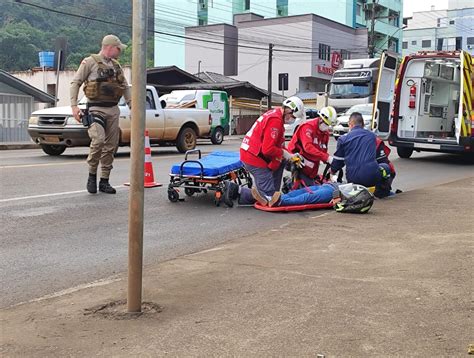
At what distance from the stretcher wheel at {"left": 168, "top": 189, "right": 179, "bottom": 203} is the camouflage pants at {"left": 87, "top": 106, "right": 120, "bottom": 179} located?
0.97 m

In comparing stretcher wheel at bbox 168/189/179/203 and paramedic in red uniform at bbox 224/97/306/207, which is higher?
paramedic in red uniform at bbox 224/97/306/207

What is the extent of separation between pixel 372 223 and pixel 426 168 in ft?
26.1

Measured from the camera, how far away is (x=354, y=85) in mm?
32062

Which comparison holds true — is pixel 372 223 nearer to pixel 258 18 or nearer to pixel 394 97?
pixel 394 97

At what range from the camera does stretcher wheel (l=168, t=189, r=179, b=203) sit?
8.38 meters

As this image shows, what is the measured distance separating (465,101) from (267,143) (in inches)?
330

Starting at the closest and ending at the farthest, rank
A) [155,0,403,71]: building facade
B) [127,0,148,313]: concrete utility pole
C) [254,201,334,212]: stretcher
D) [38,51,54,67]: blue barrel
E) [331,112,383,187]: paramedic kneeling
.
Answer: [127,0,148,313]: concrete utility pole < [254,201,334,212]: stretcher < [331,112,383,187]: paramedic kneeling < [38,51,54,67]: blue barrel < [155,0,403,71]: building facade

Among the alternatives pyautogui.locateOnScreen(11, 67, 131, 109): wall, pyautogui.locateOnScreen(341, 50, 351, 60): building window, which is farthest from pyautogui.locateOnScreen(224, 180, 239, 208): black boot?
pyautogui.locateOnScreen(341, 50, 351, 60): building window

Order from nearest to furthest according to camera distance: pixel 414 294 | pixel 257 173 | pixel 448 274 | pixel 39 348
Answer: pixel 39 348
pixel 414 294
pixel 448 274
pixel 257 173

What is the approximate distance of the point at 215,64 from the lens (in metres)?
59.2

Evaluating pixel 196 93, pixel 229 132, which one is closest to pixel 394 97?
pixel 196 93

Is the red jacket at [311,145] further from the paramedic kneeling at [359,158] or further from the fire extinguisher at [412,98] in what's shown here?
the fire extinguisher at [412,98]

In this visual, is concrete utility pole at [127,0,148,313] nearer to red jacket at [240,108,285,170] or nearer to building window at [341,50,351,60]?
red jacket at [240,108,285,170]

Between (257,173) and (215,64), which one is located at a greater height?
(215,64)
